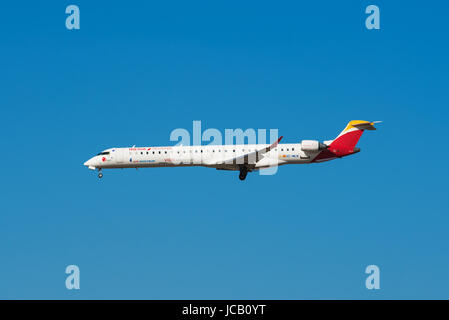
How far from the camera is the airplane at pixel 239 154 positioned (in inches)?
2530

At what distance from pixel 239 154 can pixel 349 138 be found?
992 cm

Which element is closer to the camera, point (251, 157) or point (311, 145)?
point (251, 157)

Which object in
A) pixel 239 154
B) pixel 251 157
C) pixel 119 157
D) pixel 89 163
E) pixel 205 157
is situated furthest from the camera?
pixel 89 163

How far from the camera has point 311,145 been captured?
64.0 metres

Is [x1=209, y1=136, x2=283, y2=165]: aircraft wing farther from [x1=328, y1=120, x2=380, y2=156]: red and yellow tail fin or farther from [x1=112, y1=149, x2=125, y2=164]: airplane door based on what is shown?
[x1=112, y1=149, x2=125, y2=164]: airplane door

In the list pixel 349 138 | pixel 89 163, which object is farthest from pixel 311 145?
pixel 89 163

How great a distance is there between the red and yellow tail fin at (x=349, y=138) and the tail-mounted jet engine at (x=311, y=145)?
163 cm

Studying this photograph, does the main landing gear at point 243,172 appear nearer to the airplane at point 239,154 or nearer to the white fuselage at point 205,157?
the airplane at point 239,154

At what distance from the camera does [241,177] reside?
64688 mm

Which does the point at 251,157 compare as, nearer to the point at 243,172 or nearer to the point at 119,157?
the point at 243,172

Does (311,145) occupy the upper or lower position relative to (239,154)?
upper

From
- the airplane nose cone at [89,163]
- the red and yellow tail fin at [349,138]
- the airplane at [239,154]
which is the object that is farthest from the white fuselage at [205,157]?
the red and yellow tail fin at [349,138]

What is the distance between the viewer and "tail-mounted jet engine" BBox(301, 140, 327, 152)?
6400 centimetres
